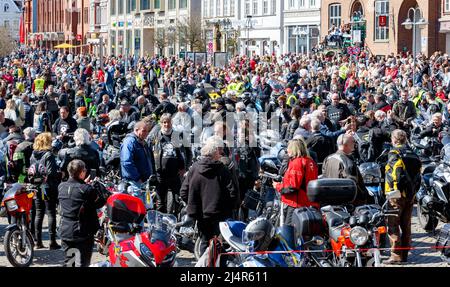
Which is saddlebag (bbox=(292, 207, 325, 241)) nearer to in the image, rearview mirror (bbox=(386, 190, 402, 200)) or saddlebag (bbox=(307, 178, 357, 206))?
saddlebag (bbox=(307, 178, 357, 206))

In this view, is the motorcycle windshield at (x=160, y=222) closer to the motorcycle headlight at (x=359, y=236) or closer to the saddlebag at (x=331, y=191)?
the saddlebag at (x=331, y=191)

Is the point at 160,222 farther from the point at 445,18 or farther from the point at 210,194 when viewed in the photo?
the point at 445,18

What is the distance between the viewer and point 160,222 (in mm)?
8820

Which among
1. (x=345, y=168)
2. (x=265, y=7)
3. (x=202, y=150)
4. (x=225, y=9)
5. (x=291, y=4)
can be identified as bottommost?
(x=345, y=168)

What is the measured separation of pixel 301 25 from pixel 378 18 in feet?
29.5

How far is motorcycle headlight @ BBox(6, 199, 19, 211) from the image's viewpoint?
11.8 meters

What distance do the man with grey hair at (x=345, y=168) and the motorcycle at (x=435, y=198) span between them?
247 centimetres

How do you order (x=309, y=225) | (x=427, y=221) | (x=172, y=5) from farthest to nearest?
1. (x=172, y=5)
2. (x=427, y=221)
3. (x=309, y=225)

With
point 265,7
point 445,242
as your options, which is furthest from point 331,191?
point 265,7

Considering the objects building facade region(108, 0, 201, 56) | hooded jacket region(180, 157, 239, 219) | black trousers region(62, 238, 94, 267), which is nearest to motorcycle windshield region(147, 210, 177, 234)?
hooded jacket region(180, 157, 239, 219)

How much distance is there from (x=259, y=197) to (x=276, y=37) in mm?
56576

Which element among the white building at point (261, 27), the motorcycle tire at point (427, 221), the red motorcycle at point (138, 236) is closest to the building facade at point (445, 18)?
the white building at point (261, 27)

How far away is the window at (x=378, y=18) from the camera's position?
58.3 metres
